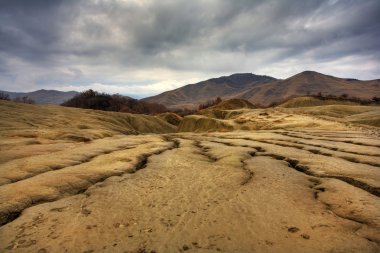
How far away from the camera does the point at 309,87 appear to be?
10912cm

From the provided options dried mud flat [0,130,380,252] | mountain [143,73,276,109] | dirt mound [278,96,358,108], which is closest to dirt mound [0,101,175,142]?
dried mud flat [0,130,380,252]

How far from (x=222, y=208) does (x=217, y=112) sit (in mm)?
25059

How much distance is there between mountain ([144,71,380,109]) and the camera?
99438 millimetres

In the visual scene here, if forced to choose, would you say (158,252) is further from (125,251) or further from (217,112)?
(217,112)

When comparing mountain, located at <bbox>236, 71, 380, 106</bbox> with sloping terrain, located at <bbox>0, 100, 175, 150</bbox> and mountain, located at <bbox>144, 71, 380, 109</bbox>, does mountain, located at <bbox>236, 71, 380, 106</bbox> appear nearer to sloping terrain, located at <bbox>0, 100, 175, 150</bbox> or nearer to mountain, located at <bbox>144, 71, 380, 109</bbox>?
mountain, located at <bbox>144, 71, 380, 109</bbox>

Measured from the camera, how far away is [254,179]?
12.1 ft

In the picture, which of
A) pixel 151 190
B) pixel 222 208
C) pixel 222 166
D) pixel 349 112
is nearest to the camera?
pixel 222 208

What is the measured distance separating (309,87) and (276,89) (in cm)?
1245

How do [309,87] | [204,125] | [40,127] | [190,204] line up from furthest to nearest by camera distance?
[309,87] < [204,125] < [40,127] < [190,204]

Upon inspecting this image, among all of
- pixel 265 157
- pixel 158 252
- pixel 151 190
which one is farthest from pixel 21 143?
pixel 158 252

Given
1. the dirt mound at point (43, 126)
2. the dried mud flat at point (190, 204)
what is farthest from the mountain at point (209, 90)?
the dried mud flat at point (190, 204)

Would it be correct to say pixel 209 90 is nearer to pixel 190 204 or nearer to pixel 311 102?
pixel 311 102

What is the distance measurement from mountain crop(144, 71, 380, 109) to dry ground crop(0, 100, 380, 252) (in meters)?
82.2

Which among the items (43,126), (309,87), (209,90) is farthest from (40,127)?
(209,90)
